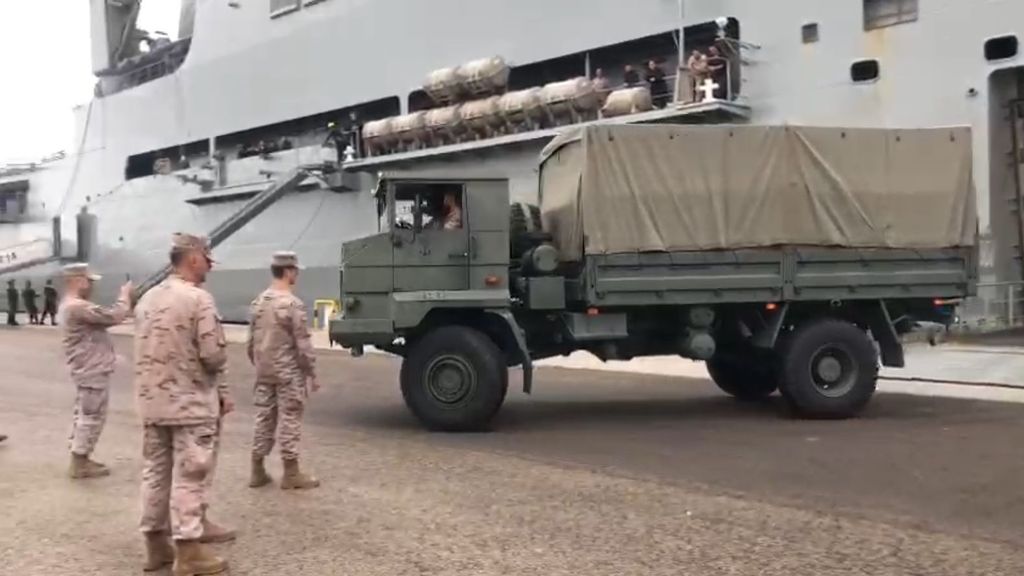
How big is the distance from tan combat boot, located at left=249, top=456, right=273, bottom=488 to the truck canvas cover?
12.0 feet

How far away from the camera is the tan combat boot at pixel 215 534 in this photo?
480 cm

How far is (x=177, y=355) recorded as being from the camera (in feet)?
13.9

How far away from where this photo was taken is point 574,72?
18.8 metres

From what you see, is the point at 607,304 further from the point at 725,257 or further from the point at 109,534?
the point at 109,534

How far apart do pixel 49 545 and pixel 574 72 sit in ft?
50.7

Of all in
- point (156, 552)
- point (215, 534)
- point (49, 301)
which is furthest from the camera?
point (49, 301)

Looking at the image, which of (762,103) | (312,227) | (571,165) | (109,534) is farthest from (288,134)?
(109,534)

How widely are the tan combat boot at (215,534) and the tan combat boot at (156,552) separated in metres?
0.31

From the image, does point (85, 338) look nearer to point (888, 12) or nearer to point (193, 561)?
point (193, 561)

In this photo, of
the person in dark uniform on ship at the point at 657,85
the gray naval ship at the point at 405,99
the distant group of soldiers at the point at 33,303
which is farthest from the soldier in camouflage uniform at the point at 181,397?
the distant group of soldiers at the point at 33,303

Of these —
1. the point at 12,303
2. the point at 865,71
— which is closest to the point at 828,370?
the point at 865,71

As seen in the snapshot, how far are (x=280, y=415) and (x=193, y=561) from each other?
6.22 feet

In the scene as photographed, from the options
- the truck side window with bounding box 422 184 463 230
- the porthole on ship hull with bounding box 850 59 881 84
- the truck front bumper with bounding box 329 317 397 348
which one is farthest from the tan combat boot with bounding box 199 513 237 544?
the porthole on ship hull with bounding box 850 59 881 84

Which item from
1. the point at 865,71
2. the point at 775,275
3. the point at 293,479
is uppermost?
the point at 865,71
